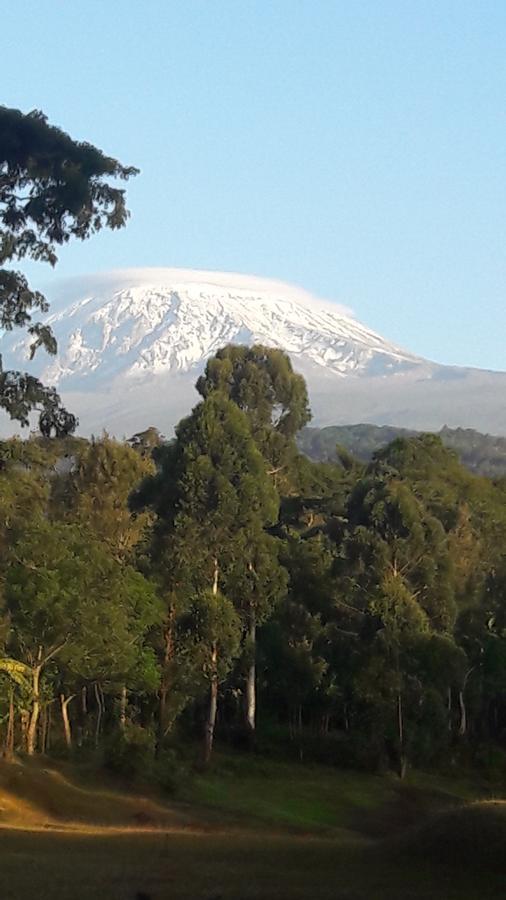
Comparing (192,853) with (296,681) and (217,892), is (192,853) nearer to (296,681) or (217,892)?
(217,892)

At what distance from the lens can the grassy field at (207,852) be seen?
68.4 ft

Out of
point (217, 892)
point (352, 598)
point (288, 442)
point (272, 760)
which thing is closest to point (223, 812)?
point (272, 760)

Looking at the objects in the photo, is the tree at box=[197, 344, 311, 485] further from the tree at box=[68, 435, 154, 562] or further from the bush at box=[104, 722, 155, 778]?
the bush at box=[104, 722, 155, 778]

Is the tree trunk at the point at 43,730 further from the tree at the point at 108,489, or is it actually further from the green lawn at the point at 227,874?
the green lawn at the point at 227,874

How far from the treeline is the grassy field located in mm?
6253

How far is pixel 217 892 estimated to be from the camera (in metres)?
20.7

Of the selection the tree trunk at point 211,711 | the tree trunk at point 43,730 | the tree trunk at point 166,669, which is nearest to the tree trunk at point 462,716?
the tree trunk at point 211,711

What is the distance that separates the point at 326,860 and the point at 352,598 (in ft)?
128

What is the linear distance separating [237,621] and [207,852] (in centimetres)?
2953

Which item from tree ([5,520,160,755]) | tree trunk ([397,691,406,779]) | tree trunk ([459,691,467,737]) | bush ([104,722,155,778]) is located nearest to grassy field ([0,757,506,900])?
bush ([104,722,155,778])

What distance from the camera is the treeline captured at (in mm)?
50719

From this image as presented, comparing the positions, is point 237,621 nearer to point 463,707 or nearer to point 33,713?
point 33,713

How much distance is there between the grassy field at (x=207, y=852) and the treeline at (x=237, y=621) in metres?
6.25

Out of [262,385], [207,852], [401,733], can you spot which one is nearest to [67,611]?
[401,733]
